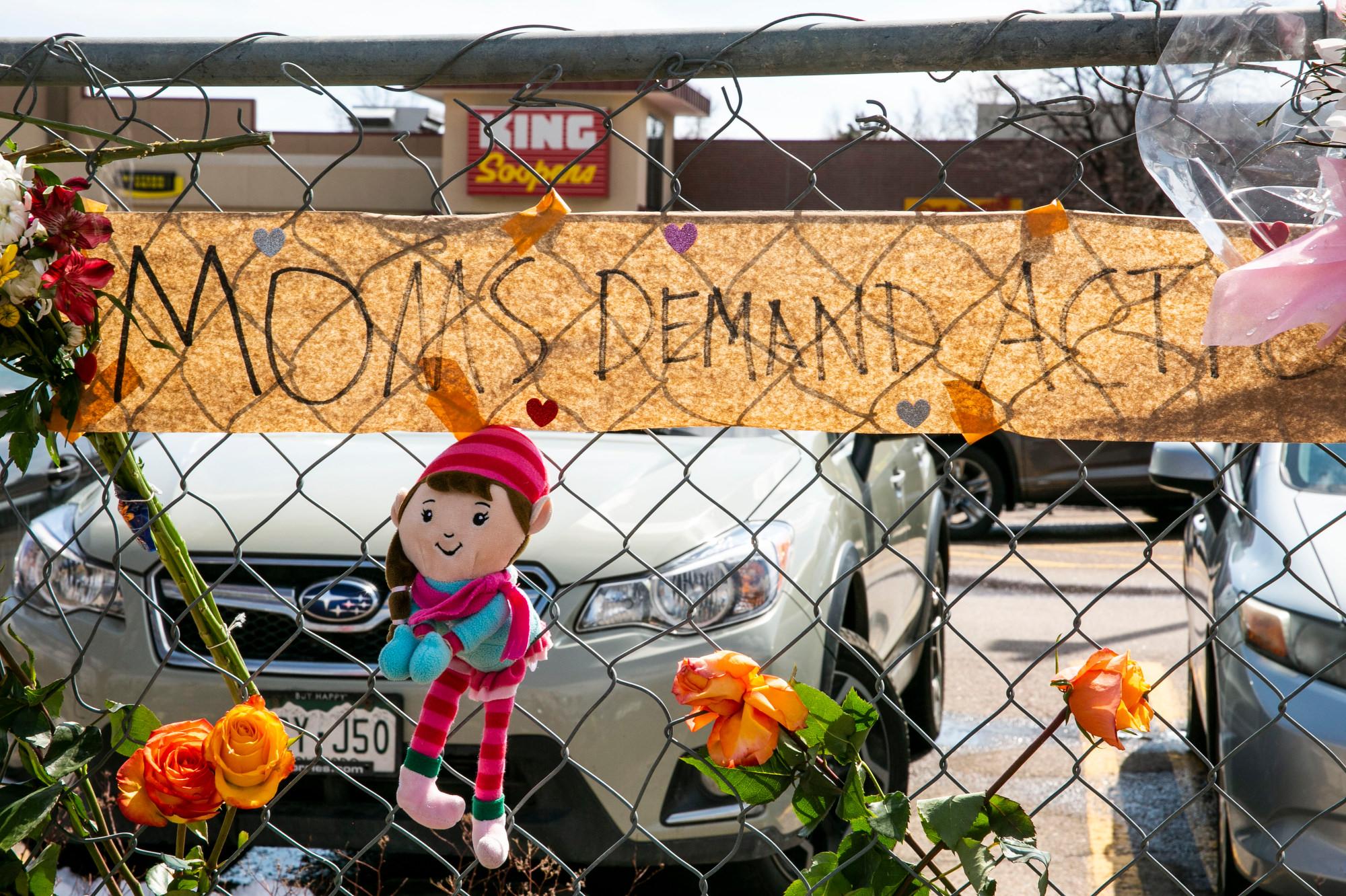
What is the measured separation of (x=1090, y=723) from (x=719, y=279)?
649 millimetres

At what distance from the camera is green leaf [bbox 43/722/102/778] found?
4.70ft

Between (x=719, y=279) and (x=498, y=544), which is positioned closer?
(x=498, y=544)

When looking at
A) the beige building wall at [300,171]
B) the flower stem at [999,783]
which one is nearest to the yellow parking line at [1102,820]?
the flower stem at [999,783]

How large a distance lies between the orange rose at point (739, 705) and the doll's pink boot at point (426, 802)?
269 mm

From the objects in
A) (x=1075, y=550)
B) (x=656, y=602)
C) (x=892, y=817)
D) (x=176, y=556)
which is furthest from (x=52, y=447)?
(x=1075, y=550)

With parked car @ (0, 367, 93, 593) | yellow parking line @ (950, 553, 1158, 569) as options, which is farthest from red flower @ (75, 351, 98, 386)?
yellow parking line @ (950, 553, 1158, 569)

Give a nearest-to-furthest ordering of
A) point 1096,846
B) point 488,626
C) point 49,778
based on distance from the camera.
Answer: point 488,626
point 49,778
point 1096,846

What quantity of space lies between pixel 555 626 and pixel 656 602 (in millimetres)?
446

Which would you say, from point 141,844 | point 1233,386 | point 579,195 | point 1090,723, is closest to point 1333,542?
point 1233,386

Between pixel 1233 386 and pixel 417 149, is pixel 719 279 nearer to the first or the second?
pixel 1233 386

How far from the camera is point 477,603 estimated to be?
113cm

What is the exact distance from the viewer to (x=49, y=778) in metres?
1.44

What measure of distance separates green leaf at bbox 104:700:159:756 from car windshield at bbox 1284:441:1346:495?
300cm

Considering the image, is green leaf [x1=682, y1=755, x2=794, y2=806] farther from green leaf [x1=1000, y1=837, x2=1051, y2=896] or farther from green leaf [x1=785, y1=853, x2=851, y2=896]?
green leaf [x1=1000, y1=837, x2=1051, y2=896]
